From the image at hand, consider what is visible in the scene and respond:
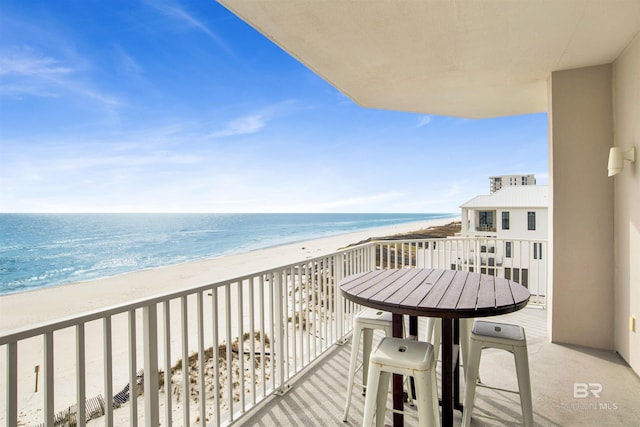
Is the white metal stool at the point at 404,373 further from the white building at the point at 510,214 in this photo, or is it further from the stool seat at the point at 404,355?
the white building at the point at 510,214

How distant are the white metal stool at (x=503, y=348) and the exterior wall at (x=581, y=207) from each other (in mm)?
1756

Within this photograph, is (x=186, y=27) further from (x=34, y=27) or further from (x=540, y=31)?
(x=540, y=31)

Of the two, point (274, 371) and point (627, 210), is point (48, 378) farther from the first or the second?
point (627, 210)

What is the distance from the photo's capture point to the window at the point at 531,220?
14.5m

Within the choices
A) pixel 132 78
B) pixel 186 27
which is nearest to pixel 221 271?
pixel 186 27

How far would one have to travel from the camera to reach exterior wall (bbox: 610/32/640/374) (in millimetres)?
2562

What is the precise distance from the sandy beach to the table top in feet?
→ 2.69

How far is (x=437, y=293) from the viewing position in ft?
6.10

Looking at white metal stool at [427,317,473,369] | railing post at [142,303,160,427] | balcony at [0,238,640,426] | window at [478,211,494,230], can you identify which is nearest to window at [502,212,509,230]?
window at [478,211,494,230]

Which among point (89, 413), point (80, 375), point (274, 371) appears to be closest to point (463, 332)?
point (274, 371)

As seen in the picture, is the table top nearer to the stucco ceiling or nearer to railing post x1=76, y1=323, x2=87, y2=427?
railing post x1=76, y1=323, x2=87, y2=427

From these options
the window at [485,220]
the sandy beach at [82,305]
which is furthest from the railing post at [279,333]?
the window at [485,220]

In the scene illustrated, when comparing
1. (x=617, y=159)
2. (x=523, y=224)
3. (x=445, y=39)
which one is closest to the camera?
(x=445, y=39)

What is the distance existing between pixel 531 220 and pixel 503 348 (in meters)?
15.3
